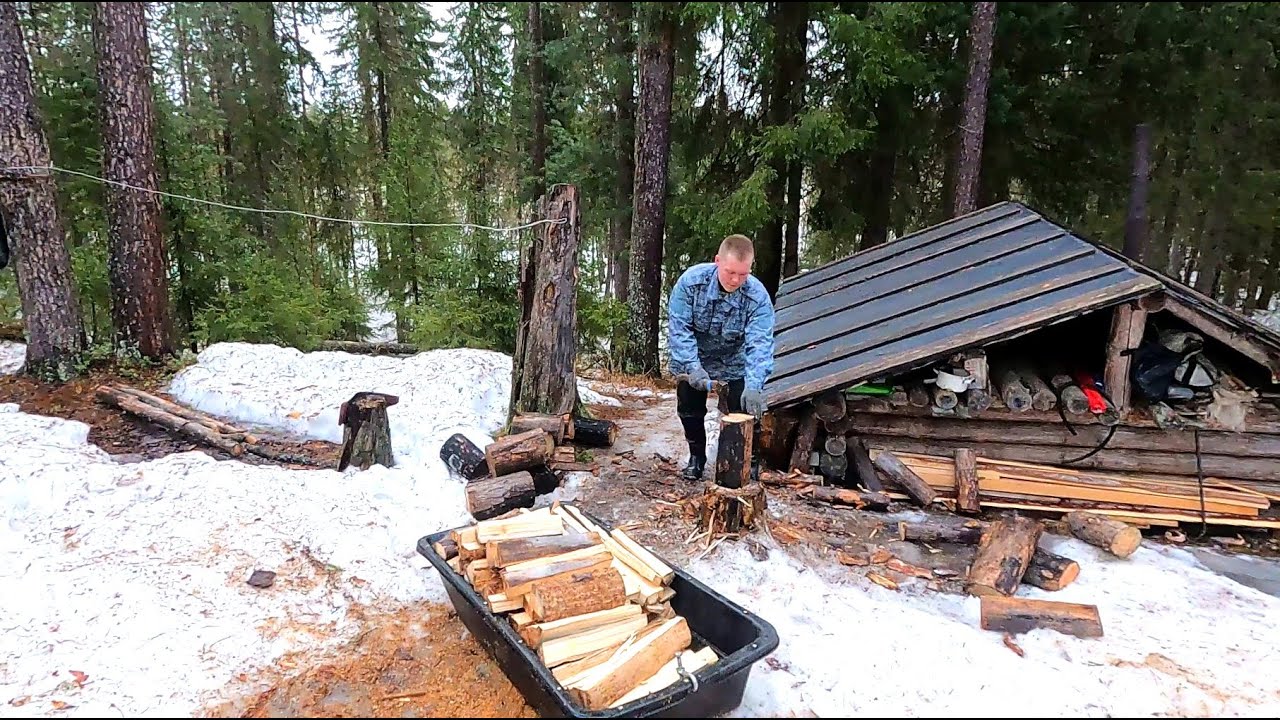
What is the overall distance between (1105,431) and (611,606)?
4310mm

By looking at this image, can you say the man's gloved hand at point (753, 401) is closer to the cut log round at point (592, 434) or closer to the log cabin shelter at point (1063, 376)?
the log cabin shelter at point (1063, 376)

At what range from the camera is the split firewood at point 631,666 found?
2352mm

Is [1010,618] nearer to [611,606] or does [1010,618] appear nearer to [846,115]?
[611,606]

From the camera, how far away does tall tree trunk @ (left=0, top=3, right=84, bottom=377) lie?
6.69m

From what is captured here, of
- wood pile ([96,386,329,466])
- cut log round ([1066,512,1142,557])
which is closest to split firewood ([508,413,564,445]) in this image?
wood pile ([96,386,329,466])

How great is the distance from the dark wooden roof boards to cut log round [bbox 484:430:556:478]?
5.92ft

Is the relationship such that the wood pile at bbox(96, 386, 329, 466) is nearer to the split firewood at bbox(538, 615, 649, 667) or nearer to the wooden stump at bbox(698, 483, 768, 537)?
the wooden stump at bbox(698, 483, 768, 537)

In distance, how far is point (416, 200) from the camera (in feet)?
38.5

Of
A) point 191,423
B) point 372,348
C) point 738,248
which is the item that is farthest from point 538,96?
point 738,248

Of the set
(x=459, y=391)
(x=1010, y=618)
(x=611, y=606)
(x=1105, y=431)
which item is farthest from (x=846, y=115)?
(x=611, y=606)

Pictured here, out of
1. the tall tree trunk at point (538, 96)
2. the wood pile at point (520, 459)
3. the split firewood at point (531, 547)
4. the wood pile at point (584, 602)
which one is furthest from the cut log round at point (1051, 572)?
the tall tree trunk at point (538, 96)

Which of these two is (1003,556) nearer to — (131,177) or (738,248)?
(738,248)

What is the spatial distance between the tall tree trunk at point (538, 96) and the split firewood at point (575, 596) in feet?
38.4

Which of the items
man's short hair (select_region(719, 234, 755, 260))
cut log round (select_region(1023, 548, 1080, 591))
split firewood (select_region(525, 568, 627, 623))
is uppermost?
man's short hair (select_region(719, 234, 755, 260))
